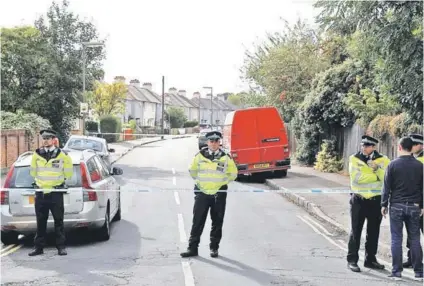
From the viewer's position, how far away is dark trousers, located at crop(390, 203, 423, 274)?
742 cm

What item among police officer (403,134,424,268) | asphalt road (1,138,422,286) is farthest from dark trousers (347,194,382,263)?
police officer (403,134,424,268)

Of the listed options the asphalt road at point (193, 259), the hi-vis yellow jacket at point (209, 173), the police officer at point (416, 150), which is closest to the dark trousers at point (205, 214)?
the hi-vis yellow jacket at point (209, 173)

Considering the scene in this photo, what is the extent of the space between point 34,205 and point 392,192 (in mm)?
5166

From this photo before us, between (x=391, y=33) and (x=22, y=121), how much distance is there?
19764 mm

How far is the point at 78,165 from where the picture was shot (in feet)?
32.0

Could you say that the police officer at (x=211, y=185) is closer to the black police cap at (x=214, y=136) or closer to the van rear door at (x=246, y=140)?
the black police cap at (x=214, y=136)

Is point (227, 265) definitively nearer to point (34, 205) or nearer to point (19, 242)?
point (34, 205)

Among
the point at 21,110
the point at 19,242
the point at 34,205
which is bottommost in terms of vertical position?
the point at 19,242

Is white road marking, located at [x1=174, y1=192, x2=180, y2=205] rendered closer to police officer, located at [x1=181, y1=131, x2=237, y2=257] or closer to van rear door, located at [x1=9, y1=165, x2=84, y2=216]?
van rear door, located at [x1=9, y1=165, x2=84, y2=216]

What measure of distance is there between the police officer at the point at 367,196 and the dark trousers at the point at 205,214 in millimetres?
1871

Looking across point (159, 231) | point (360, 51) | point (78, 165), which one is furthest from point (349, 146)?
point (78, 165)

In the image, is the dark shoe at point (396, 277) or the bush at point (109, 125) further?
the bush at point (109, 125)

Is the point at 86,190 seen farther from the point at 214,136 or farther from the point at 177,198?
the point at 177,198

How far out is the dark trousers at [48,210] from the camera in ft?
29.2
